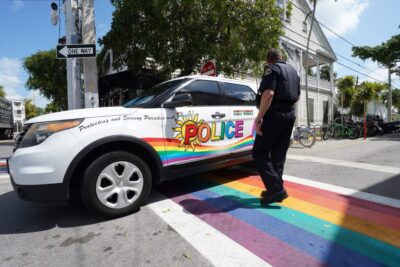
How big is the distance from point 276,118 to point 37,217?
3108 mm

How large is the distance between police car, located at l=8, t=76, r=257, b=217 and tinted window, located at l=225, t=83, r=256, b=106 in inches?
5.8

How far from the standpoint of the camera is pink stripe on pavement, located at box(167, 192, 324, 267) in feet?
7.05

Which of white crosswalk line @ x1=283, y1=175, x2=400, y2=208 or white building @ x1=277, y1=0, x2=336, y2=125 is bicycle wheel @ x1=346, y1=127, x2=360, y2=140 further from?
white crosswalk line @ x1=283, y1=175, x2=400, y2=208

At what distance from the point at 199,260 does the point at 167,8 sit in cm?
711

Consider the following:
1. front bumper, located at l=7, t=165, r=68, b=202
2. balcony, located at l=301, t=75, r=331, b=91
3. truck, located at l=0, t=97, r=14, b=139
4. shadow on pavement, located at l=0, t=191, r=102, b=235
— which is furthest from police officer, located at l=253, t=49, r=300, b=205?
truck, located at l=0, t=97, r=14, b=139

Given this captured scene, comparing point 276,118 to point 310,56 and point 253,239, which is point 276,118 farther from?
point 310,56

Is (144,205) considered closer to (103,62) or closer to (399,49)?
(103,62)

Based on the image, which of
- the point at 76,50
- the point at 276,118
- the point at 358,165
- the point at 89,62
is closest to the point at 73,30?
the point at 89,62

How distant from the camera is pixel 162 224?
289 centimetres

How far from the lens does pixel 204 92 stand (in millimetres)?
3949

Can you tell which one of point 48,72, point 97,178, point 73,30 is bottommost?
point 97,178

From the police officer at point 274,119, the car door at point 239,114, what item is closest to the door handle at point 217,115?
the car door at point 239,114

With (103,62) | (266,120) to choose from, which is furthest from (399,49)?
(266,120)

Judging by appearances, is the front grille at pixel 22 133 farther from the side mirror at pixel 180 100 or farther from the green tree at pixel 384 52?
the green tree at pixel 384 52
